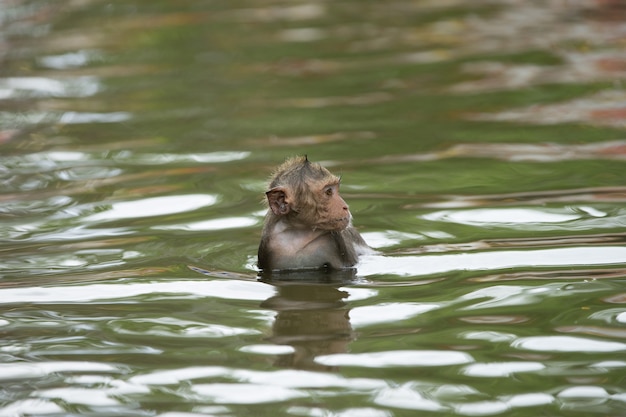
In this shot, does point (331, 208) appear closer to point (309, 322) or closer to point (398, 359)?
point (309, 322)

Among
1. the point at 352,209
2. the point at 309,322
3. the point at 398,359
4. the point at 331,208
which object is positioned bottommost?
the point at 398,359

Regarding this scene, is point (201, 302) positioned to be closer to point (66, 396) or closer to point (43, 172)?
point (66, 396)

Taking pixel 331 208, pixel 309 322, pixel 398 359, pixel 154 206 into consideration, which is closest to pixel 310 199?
pixel 331 208

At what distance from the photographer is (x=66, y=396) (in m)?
5.87

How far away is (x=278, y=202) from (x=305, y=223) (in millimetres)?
250

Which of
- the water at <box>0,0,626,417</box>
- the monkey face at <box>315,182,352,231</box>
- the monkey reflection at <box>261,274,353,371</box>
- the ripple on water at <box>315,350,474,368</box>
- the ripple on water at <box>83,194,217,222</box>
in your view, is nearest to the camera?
the water at <box>0,0,626,417</box>

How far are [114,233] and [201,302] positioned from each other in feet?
6.46

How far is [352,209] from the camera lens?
9.62 metres

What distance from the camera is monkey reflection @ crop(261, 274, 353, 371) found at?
6.30 meters

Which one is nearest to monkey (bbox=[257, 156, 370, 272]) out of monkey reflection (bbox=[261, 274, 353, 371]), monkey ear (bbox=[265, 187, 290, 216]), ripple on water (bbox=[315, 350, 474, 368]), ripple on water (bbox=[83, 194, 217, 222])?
monkey ear (bbox=[265, 187, 290, 216])

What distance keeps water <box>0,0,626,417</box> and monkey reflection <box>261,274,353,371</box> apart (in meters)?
0.02

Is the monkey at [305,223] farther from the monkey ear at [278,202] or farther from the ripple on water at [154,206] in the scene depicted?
the ripple on water at [154,206]

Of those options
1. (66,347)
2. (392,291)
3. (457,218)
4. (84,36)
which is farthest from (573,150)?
(84,36)

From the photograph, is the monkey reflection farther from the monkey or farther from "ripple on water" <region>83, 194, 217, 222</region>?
"ripple on water" <region>83, 194, 217, 222</region>
